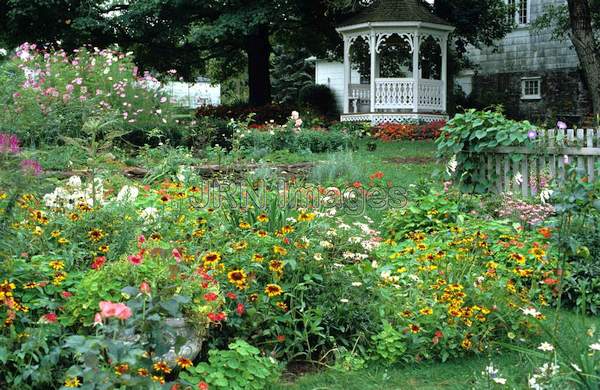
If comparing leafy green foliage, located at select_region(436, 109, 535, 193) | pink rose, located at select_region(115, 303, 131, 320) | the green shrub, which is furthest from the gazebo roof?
pink rose, located at select_region(115, 303, 131, 320)

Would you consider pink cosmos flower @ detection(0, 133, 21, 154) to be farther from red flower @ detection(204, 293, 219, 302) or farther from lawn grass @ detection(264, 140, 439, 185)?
lawn grass @ detection(264, 140, 439, 185)

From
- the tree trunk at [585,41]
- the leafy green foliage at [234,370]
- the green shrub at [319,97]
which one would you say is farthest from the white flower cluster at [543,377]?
the green shrub at [319,97]

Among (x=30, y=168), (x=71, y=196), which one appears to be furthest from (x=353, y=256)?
(x=30, y=168)

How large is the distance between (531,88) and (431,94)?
841 centimetres

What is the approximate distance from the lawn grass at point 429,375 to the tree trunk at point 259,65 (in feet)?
61.4

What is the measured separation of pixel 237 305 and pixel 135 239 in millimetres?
804

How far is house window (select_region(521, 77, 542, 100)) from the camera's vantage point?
27.9m

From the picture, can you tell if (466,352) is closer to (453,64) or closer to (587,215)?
(587,215)

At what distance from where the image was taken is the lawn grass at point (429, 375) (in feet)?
12.1

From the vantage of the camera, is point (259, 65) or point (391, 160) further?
point (259, 65)

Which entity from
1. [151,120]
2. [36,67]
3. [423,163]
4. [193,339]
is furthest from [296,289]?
[36,67]

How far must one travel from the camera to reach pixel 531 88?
28375 mm

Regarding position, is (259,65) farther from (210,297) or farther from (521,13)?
(210,297)

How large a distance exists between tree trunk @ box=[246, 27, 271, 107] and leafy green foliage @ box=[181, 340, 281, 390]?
19.1 metres
